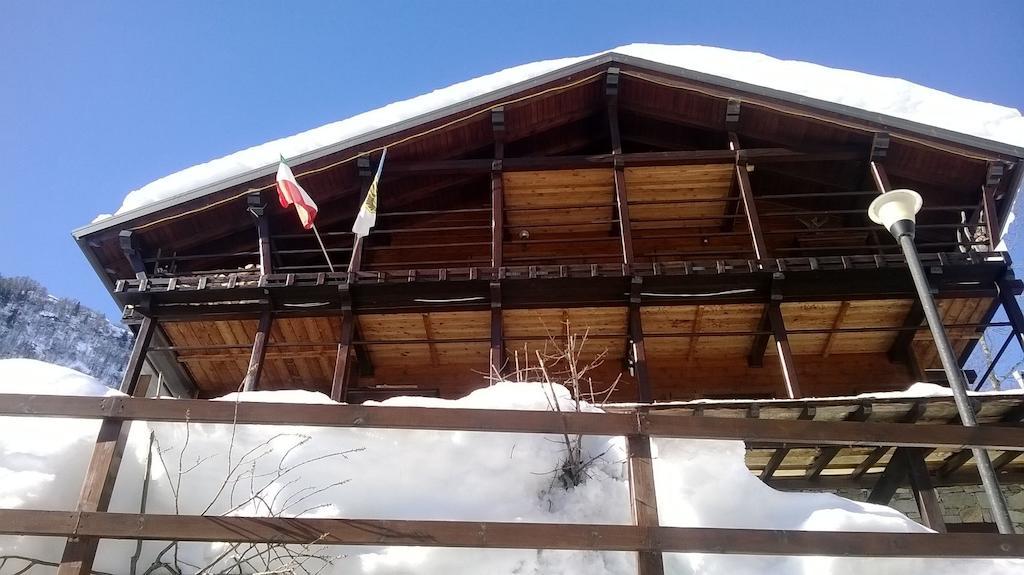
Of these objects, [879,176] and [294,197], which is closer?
[294,197]

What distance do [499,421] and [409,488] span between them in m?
0.73

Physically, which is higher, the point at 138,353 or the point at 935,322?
the point at 138,353

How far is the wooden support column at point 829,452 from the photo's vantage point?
8.29m

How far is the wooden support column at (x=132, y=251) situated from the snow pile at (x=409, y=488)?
23.6ft

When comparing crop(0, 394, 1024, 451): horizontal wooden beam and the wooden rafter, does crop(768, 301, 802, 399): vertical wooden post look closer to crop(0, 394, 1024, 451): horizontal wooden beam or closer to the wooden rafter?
the wooden rafter

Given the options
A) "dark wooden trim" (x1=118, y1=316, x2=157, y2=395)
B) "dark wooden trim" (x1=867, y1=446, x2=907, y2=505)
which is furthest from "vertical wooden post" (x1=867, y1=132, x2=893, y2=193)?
"dark wooden trim" (x1=118, y1=316, x2=157, y2=395)

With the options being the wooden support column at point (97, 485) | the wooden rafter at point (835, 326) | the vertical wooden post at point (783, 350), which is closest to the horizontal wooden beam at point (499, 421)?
the wooden support column at point (97, 485)

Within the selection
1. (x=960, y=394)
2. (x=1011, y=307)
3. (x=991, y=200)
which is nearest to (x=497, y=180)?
(x=991, y=200)

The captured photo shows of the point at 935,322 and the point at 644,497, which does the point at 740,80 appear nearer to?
the point at 935,322

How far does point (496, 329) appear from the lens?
10891mm

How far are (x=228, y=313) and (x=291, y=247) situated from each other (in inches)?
85.9

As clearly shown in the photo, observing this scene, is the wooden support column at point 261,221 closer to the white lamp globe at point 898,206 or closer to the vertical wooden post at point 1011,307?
the white lamp globe at point 898,206

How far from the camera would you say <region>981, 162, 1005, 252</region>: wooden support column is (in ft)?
37.2

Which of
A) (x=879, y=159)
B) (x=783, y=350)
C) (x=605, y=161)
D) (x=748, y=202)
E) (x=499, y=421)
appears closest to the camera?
(x=499, y=421)
